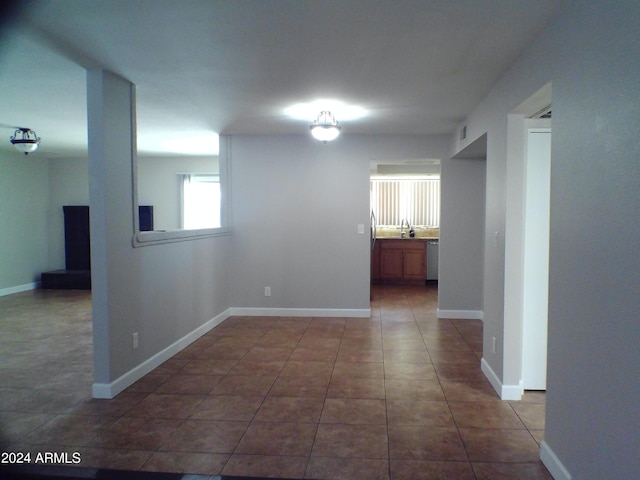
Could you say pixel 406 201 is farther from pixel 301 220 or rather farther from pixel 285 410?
pixel 285 410

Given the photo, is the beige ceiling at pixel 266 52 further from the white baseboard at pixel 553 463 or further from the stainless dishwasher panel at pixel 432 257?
the stainless dishwasher panel at pixel 432 257

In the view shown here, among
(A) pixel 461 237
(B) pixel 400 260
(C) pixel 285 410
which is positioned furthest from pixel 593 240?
(B) pixel 400 260

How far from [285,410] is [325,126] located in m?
2.52

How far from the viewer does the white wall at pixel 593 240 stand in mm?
1436

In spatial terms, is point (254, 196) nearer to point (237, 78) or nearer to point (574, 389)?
point (237, 78)

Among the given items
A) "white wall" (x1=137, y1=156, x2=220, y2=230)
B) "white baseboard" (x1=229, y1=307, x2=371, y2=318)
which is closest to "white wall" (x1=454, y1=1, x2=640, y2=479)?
"white baseboard" (x1=229, y1=307, x2=371, y2=318)

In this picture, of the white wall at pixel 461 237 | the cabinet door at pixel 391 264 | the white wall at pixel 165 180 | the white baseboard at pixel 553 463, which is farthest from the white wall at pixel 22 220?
the white baseboard at pixel 553 463

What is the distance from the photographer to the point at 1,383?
322 centimetres

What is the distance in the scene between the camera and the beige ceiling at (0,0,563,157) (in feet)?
6.74

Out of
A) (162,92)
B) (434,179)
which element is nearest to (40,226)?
(162,92)

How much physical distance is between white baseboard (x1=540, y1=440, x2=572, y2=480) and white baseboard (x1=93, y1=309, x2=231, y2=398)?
2783mm

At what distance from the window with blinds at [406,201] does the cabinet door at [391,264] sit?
0.86 meters

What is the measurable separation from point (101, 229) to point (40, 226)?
19.1 ft

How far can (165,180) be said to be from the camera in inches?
297
